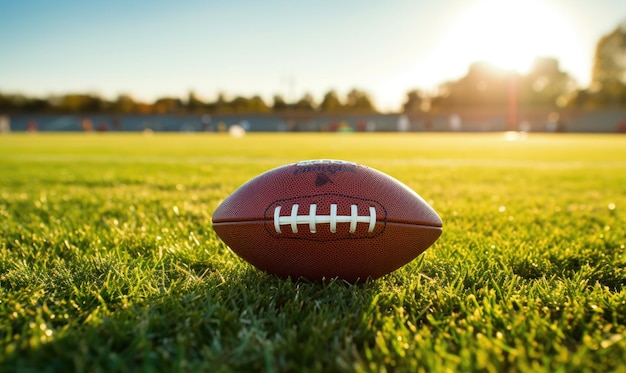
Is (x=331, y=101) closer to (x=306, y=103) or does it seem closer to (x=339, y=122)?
(x=306, y=103)

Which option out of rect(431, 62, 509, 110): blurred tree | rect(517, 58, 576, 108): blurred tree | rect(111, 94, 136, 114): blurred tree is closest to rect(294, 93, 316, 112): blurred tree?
rect(431, 62, 509, 110): blurred tree

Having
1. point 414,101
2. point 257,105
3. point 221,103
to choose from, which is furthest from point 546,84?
point 221,103

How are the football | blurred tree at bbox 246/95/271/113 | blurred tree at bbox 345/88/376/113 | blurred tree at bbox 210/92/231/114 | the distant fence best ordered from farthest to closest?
blurred tree at bbox 210/92/231/114
blurred tree at bbox 246/95/271/113
blurred tree at bbox 345/88/376/113
the distant fence
the football

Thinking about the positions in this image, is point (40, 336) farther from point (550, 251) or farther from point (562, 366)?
point (550, 251)

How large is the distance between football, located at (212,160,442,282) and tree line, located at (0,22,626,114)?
59832 mm

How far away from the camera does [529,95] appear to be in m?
71.2

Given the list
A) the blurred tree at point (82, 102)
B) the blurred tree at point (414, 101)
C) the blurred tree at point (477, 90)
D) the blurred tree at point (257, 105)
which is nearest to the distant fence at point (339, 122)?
the blurred tree at point (477, 90)

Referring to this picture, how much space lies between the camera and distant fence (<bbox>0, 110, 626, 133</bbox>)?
52938mm

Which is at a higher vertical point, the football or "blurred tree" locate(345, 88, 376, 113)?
"blurred tree" locate(345, 88, 376, 113)

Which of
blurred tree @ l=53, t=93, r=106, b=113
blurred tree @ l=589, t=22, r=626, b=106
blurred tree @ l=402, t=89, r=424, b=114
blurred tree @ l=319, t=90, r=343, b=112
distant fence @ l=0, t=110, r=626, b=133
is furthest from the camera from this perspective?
blurred tree @ l=319, t=90, r=343, b=112

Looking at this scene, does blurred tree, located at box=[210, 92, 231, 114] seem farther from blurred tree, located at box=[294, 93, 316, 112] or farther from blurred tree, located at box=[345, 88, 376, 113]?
blurred tree, located at box=[345, 88, 376, 113]

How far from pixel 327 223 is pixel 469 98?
255 ft

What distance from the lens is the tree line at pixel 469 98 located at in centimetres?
5659

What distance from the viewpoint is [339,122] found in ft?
198
